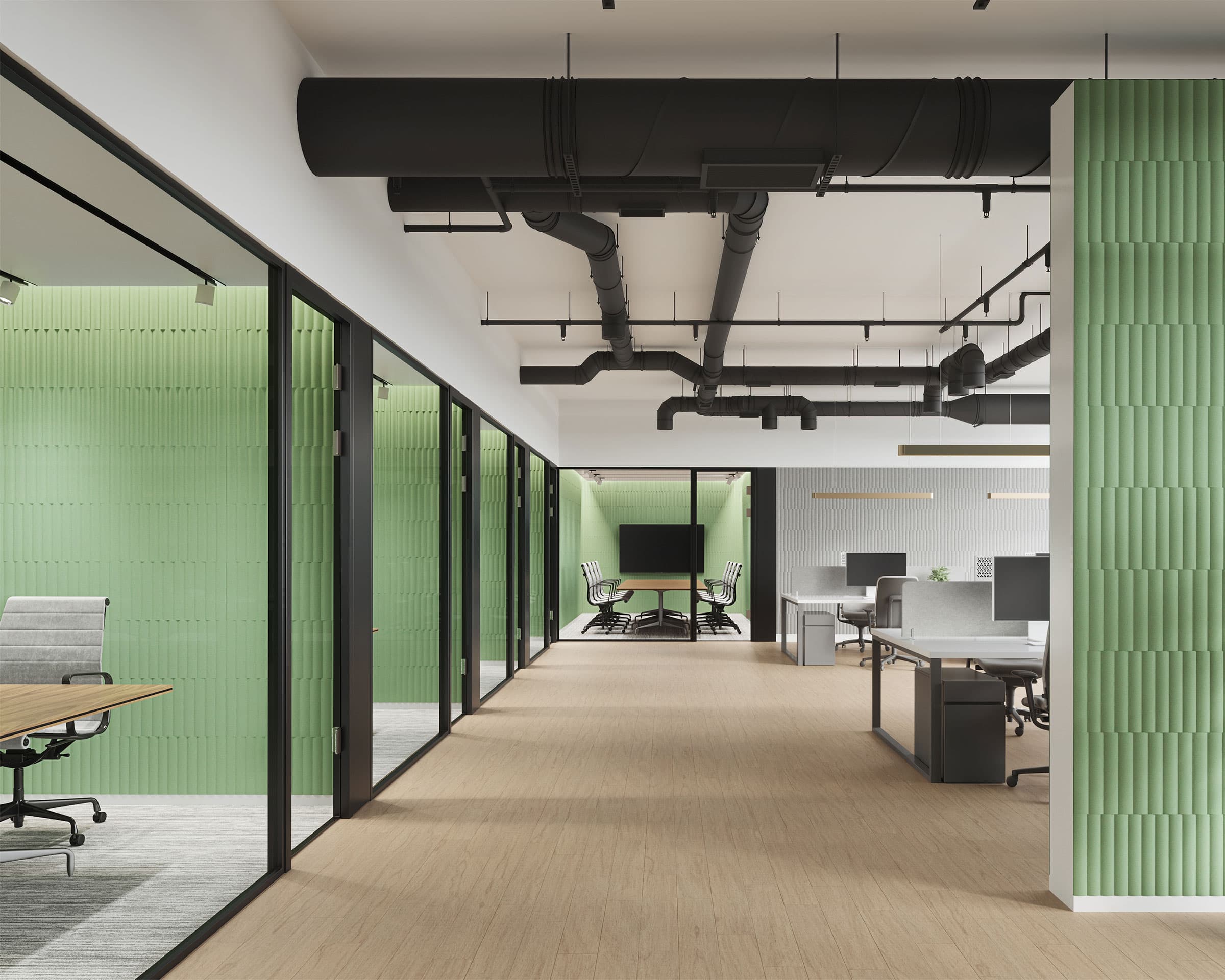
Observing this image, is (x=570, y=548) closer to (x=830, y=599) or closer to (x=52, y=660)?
(x=830, y=599)

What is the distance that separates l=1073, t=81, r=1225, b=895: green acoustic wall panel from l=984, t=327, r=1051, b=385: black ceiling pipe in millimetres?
4020

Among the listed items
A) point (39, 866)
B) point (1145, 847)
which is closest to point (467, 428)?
point (39, 866)

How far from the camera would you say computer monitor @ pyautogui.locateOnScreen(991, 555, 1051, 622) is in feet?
19.3

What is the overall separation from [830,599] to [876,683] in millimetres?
4653

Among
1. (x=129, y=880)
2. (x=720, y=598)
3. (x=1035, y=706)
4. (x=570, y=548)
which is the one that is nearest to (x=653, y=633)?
(x=720, y=598)

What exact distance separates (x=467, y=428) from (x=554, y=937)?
15.2 ft

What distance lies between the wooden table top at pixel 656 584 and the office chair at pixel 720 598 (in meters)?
0.33

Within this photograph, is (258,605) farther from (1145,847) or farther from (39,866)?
(1145,847)

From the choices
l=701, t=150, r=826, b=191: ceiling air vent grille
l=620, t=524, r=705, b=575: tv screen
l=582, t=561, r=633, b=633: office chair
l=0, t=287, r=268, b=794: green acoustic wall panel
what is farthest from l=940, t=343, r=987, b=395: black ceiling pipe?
l=0, t=287, r=268, b=794: green acoustic wall panel

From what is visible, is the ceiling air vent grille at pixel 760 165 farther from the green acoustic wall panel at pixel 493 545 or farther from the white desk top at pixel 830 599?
the white desk top at pixel 830 599

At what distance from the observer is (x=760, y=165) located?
3.71m

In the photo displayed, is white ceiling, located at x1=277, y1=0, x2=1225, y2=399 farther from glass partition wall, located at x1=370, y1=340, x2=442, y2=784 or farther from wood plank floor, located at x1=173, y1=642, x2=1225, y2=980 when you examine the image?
wood plank floor, located at x1=173, y1=642, x2=1225, y2=980

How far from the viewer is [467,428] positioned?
714 cm

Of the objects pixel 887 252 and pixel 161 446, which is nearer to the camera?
pixel 161 446
